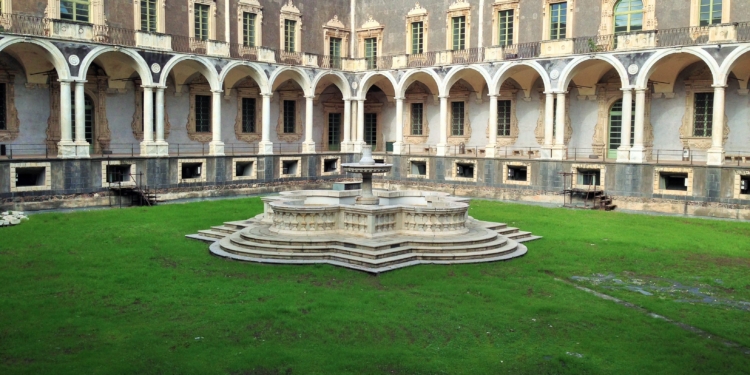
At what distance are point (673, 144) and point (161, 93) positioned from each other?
2062 centimetres

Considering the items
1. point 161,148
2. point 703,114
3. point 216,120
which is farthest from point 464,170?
point 161,148

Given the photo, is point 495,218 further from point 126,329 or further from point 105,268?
point 126,329

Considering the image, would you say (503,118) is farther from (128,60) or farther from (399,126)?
(128,60)

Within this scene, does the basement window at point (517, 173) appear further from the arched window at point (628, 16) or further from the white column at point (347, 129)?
the white column at point (347, 129)

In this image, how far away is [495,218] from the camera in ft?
70.4

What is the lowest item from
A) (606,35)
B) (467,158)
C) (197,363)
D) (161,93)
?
(197,363)

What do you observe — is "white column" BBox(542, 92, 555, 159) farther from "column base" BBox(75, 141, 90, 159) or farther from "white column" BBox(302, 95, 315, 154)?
"column base" BBox(75, 141, 90, 159)

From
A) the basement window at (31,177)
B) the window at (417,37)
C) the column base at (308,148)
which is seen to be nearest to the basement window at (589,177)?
the window at (417,37)

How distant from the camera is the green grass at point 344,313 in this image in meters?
8.41

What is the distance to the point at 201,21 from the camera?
29.3m

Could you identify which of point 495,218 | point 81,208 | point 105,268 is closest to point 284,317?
point 105,268

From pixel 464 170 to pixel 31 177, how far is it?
57.9ft

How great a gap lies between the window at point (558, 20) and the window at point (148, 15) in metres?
16.7

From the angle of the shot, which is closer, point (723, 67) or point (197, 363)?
point (197, 363)
